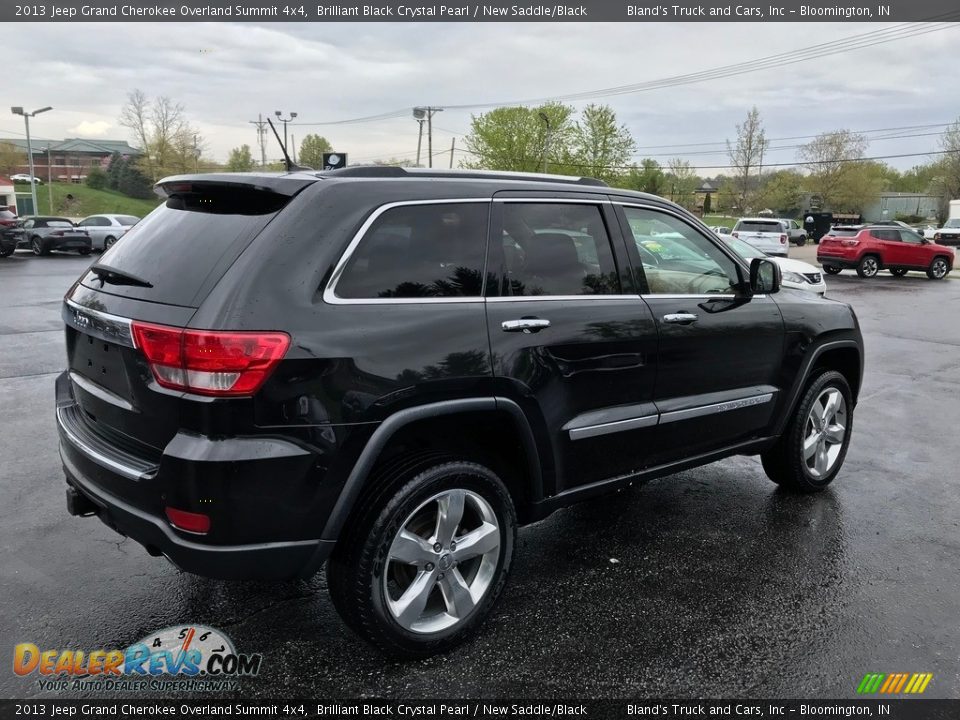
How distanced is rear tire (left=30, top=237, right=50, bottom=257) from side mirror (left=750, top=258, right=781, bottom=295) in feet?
94.0

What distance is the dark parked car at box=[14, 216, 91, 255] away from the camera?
26.7 metres

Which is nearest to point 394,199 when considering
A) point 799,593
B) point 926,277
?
point 799,593

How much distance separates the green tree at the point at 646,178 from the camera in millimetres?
68875

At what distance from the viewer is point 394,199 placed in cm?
288

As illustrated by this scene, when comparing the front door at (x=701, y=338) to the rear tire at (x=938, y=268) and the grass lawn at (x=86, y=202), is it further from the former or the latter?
the grass lawn at (x=86, y=202)

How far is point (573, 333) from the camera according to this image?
127 inches

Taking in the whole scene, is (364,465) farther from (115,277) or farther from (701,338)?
(701,338)

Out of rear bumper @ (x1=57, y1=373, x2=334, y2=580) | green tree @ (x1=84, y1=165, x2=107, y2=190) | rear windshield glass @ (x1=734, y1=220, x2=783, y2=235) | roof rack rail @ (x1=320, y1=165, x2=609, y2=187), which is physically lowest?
green tree @ (x1=84, y1=165, x2=107, y2=190)

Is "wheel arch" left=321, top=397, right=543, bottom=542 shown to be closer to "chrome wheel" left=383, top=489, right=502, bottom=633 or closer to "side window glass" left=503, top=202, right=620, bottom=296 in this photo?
"chrome wheel" left=383, top=489, right=502, bottom=633

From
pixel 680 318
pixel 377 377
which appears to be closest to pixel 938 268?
pixel 680 318

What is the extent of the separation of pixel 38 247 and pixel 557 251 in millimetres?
28873

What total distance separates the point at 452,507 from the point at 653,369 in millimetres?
1287

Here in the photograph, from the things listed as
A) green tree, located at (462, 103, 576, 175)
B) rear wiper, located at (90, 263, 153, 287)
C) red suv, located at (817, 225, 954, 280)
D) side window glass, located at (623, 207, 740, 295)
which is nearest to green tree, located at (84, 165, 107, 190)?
green tree, located at (462, 103, 576, 175)

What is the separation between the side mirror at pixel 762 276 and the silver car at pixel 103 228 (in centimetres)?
2850
